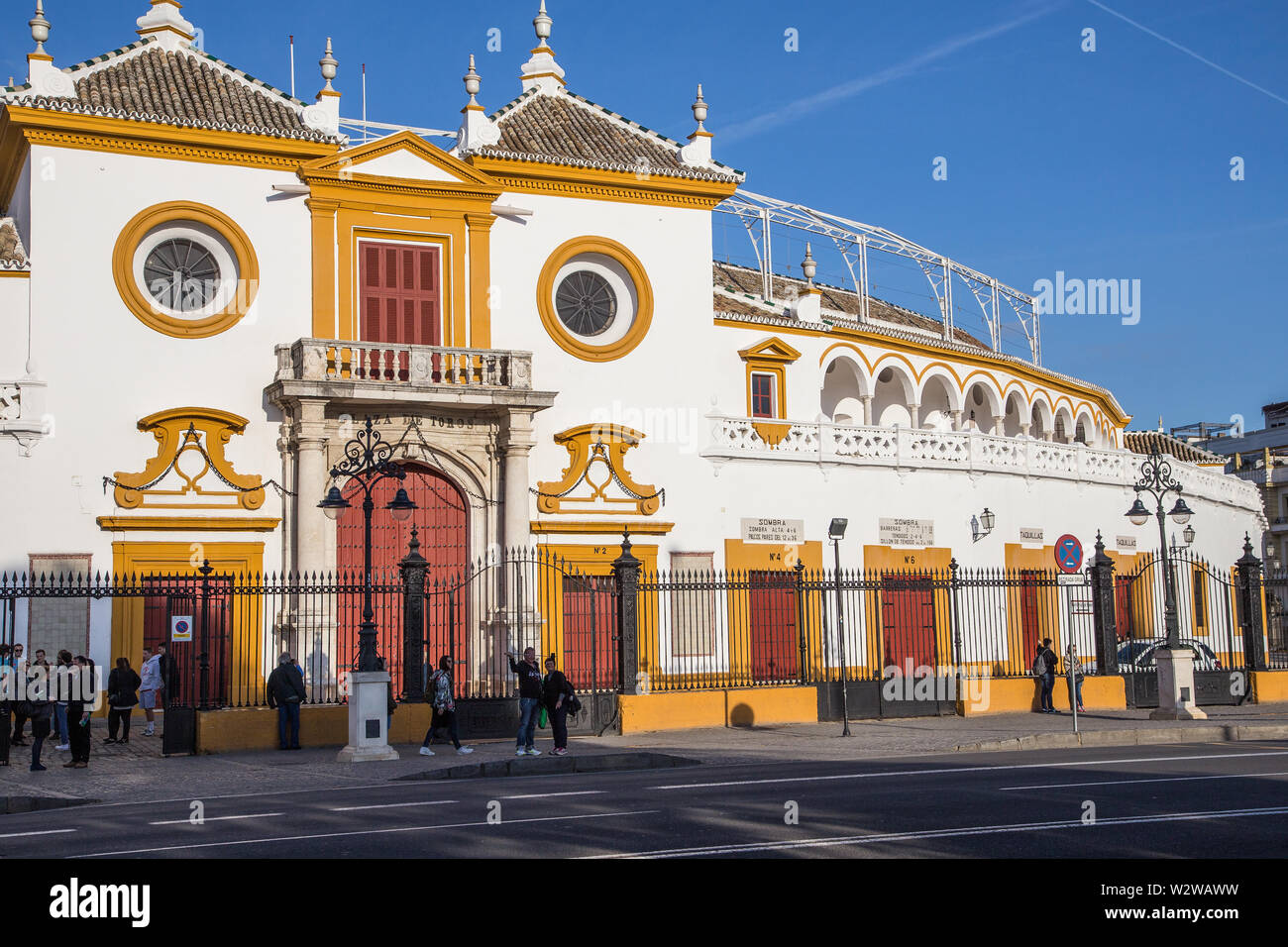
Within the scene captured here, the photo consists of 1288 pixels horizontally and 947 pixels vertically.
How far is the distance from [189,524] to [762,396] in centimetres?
1360

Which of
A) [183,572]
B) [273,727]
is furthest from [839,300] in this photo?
[273,727]

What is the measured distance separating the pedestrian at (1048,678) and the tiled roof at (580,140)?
486 inches

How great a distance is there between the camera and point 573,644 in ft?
92.8

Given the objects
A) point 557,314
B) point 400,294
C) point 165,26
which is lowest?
point 557,314

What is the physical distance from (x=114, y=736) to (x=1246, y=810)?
1728cm

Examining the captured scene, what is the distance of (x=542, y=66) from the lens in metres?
31.8

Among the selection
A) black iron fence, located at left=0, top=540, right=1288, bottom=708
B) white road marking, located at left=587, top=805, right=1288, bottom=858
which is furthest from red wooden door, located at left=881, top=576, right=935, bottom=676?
white road marking, located at left=587, top=805, right=1288, bottom=858

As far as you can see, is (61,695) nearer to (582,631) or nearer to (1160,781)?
(582,631)

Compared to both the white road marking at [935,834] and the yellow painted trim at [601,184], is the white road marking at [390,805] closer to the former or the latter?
the white road marking at [935,834]

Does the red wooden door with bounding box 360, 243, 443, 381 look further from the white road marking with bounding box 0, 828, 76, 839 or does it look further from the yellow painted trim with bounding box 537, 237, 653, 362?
the white road marking with bounding box 0, 828, 76, 839

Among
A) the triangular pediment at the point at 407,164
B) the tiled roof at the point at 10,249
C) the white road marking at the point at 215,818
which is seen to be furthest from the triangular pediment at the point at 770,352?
the white road marking at the point at 215,818

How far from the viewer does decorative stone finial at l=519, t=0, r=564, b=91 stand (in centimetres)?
3172
